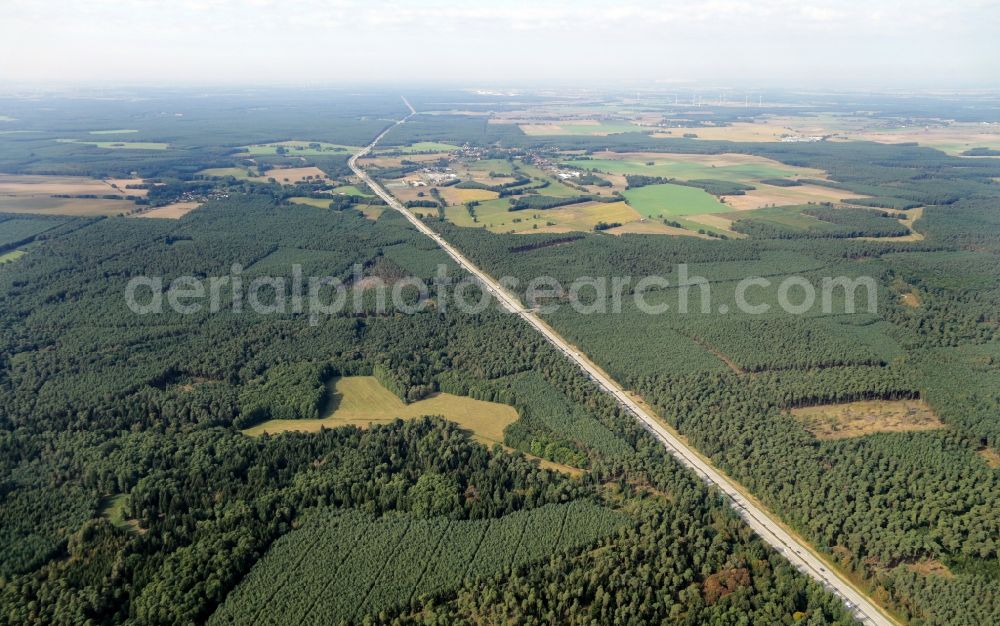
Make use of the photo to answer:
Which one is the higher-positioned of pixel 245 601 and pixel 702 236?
pixel 702 236

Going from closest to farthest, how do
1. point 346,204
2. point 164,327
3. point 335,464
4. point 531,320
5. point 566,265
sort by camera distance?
point 335,464
point 164,327
point 531,320
point 566,265
point 346,204

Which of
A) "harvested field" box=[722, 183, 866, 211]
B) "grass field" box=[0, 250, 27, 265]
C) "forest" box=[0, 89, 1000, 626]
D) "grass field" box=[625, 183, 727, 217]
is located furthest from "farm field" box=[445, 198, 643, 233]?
"grass field" box=[0, 250, 27, 265]

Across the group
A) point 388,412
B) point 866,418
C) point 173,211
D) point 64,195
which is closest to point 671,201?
point 866,418

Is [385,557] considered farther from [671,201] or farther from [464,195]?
[671,201]

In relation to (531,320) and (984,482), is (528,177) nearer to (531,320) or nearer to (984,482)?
(531,320)

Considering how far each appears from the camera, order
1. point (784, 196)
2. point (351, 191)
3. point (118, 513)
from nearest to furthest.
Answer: point (118, 513) → point (784, 196) → point (351, 191)

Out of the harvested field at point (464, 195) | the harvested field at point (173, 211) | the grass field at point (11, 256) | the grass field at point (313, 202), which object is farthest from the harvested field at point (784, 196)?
the grass field at point (11, 256)

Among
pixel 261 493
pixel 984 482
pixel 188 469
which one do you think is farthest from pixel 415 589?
pixel 984 482
